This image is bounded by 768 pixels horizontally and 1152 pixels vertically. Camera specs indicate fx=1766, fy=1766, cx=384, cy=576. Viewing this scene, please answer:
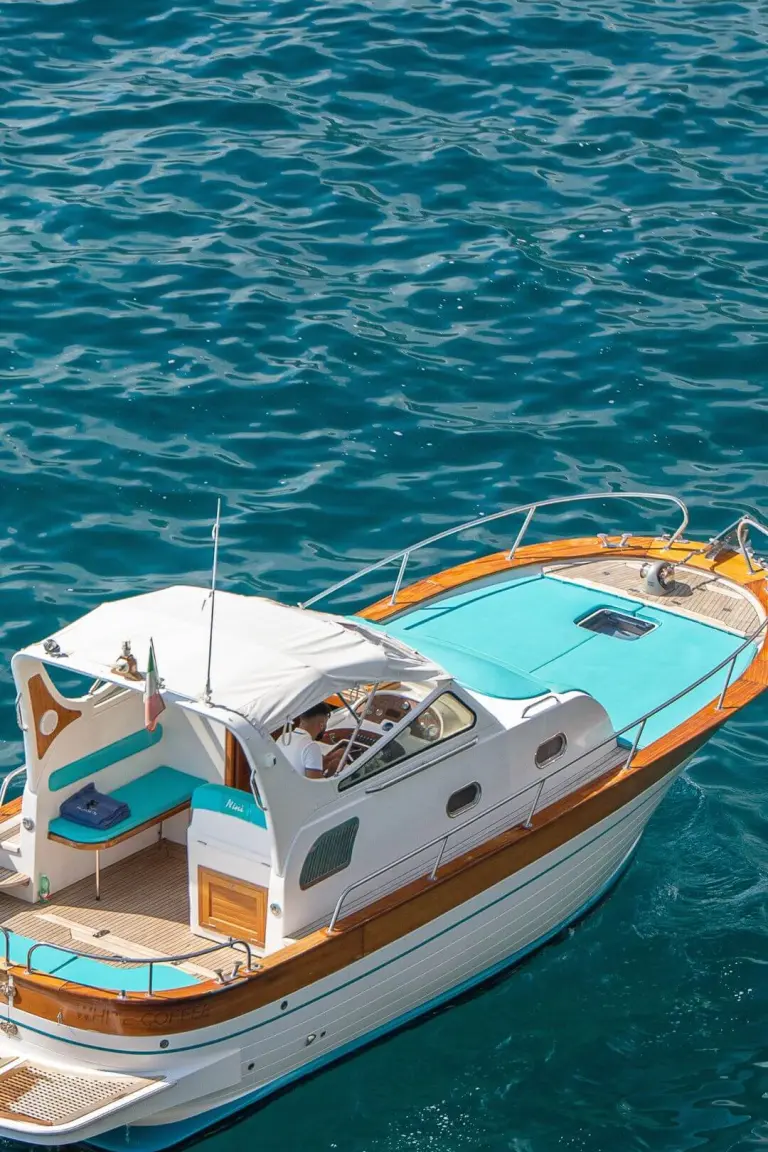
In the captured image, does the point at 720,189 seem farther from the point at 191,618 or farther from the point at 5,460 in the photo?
the point at 191,618

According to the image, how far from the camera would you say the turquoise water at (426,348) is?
47.6 feet

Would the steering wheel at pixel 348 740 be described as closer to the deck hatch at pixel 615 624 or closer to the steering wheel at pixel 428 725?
the steering wheel at pixel 428 725

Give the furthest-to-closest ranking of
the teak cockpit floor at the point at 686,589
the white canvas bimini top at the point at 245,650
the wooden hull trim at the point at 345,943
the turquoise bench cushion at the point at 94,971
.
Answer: the teak cockpit floor at the point at 686,589 → the white canvas bimini top at the point at 245,650 → the turquoise bench cushion at the point at 94,971 → the wooden hull trim at the point at 345,943

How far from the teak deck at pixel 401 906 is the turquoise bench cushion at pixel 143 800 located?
733 millimetres

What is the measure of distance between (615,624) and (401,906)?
4.66 meters

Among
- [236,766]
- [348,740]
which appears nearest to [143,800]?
[236,766]

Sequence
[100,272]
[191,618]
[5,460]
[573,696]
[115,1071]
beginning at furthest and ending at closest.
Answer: [100,272] → [5,460] → [573,696] → [191,618] → [115,1071]

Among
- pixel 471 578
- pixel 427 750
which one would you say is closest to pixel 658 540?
pixel 471 578

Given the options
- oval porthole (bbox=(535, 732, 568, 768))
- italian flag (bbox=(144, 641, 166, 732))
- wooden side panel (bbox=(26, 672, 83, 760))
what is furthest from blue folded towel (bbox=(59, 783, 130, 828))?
oval porthole (bbox=(535, 732, 568, 768))

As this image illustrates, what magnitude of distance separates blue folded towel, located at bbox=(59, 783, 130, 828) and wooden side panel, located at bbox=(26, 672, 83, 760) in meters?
0.55

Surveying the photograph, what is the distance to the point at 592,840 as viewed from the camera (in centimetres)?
1523

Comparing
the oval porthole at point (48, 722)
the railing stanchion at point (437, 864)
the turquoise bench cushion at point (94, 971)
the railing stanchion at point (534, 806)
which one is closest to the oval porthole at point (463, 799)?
the railing stanchion at point (437, 864)

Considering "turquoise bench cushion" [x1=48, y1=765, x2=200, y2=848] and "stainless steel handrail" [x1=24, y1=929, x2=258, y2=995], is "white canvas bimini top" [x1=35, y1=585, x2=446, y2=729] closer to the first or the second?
"turquoise bench cushion" [x1=48, y1=765, x2=200, y2=848]

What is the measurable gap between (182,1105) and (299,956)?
139cm
